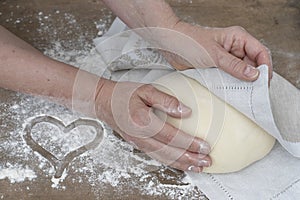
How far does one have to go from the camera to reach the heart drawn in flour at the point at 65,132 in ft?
4.32

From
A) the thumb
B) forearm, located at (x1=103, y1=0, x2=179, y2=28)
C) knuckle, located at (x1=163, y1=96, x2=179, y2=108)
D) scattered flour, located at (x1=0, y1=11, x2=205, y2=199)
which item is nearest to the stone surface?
scattered flour, located at (x1=0, y1=11, x2=205, y2=199)

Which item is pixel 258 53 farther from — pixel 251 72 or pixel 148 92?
pixel 148 92

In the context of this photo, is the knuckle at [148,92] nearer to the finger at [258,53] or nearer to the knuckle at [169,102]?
the knuckle at [169,102]

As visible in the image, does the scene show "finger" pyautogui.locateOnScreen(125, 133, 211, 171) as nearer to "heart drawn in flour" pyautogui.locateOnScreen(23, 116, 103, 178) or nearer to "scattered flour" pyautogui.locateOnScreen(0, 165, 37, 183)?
"heart drawn in flour" pyautogui.locateOnScreen(23, 116, 103, 178)

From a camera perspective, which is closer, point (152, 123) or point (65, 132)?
point (152, 123)

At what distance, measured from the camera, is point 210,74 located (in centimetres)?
126

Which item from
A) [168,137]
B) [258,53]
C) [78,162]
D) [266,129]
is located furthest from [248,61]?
[78,162]

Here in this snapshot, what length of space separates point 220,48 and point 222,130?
7.7 inches

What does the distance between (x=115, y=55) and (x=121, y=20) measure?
10 cm

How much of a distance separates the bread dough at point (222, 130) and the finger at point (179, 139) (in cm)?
2

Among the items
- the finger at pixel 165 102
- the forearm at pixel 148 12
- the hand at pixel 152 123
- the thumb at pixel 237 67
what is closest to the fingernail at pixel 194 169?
the hand at pixel 152 123

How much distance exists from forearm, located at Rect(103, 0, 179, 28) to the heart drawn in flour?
0.96 ft

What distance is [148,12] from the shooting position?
4.48 ft

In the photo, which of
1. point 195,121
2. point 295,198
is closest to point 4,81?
point 195,121
